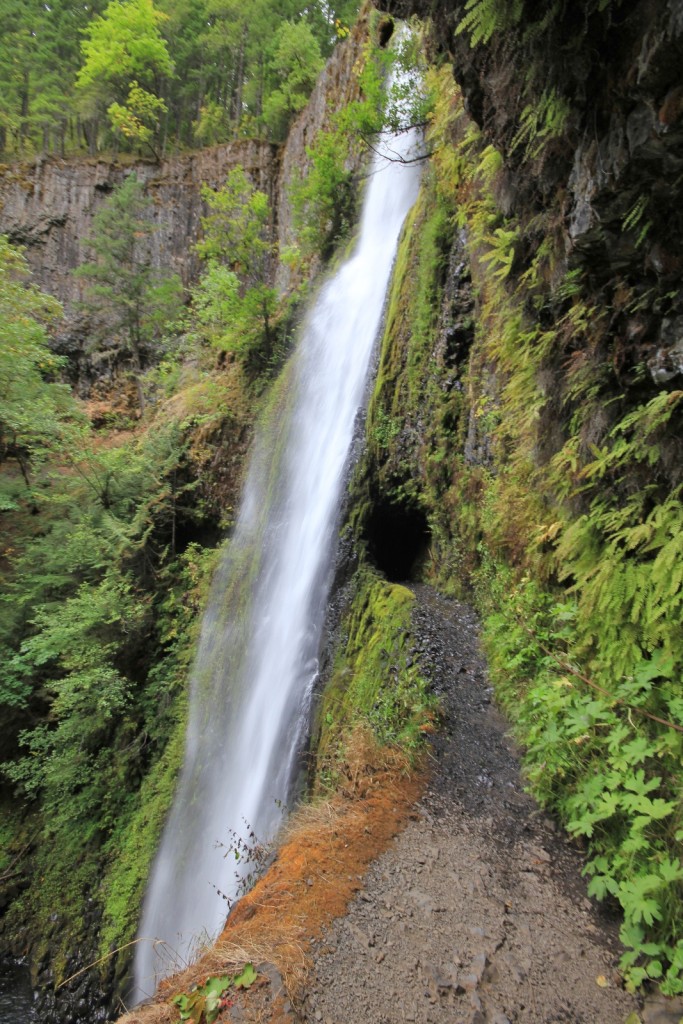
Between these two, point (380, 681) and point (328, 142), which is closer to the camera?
point (380, 681)

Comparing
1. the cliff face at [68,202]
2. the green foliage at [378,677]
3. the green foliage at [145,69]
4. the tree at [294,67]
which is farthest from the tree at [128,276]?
the green foliage at [378,677]

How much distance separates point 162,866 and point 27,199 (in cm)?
2440

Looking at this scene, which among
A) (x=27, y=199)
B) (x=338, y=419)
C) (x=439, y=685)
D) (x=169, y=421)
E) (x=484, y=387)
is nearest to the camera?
(x=439, y=685)

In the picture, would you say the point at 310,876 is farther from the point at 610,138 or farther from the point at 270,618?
Result: the point at 610,138

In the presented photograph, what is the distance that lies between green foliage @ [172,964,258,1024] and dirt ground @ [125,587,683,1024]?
1.9 inches

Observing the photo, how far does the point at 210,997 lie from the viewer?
257cm

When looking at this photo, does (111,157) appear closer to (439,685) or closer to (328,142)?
(328,142)

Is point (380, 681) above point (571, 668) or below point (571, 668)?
below

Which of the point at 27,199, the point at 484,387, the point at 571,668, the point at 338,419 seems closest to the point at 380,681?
the point at 571,668

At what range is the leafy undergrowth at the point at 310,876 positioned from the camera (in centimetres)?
272

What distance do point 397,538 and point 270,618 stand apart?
214cm

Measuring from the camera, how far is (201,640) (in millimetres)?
9555

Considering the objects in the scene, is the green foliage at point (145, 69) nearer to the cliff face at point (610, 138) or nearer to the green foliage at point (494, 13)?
the cliff face at point (610, 138)

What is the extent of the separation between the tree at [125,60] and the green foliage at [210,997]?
2725cm
